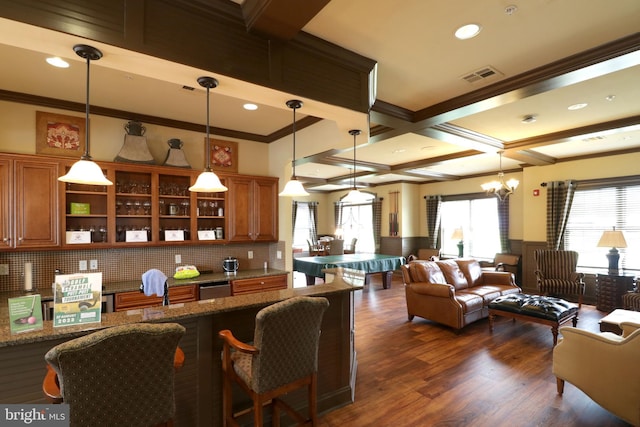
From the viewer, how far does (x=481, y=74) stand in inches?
114

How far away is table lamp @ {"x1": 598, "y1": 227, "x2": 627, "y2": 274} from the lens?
16.8 ft

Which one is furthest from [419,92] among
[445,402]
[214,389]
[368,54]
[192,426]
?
[192,426]

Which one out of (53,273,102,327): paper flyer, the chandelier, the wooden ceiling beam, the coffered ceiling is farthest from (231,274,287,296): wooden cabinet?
the chandelier

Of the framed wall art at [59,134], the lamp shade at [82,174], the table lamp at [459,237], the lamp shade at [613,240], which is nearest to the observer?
the lamp shade at [82,174]

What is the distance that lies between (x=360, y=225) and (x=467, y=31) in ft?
30.1

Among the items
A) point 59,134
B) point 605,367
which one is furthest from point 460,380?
point 59,134

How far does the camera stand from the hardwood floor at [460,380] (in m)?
2.54

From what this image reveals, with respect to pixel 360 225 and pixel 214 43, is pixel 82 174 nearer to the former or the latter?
pixel 214 43

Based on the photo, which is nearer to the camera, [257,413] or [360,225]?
[257,413]

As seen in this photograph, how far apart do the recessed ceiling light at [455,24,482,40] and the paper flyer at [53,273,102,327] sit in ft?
9.27

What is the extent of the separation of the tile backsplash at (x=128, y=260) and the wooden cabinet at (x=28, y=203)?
0.93 ft

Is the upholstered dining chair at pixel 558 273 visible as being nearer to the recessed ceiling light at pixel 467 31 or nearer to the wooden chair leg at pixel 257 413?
the recessed ceiling light at pixel 467 31

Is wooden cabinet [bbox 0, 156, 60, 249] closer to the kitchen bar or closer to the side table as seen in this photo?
the kitchen bar

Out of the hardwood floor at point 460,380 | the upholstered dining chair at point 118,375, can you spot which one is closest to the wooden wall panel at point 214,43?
the upholstered dining chair at point 118,375
